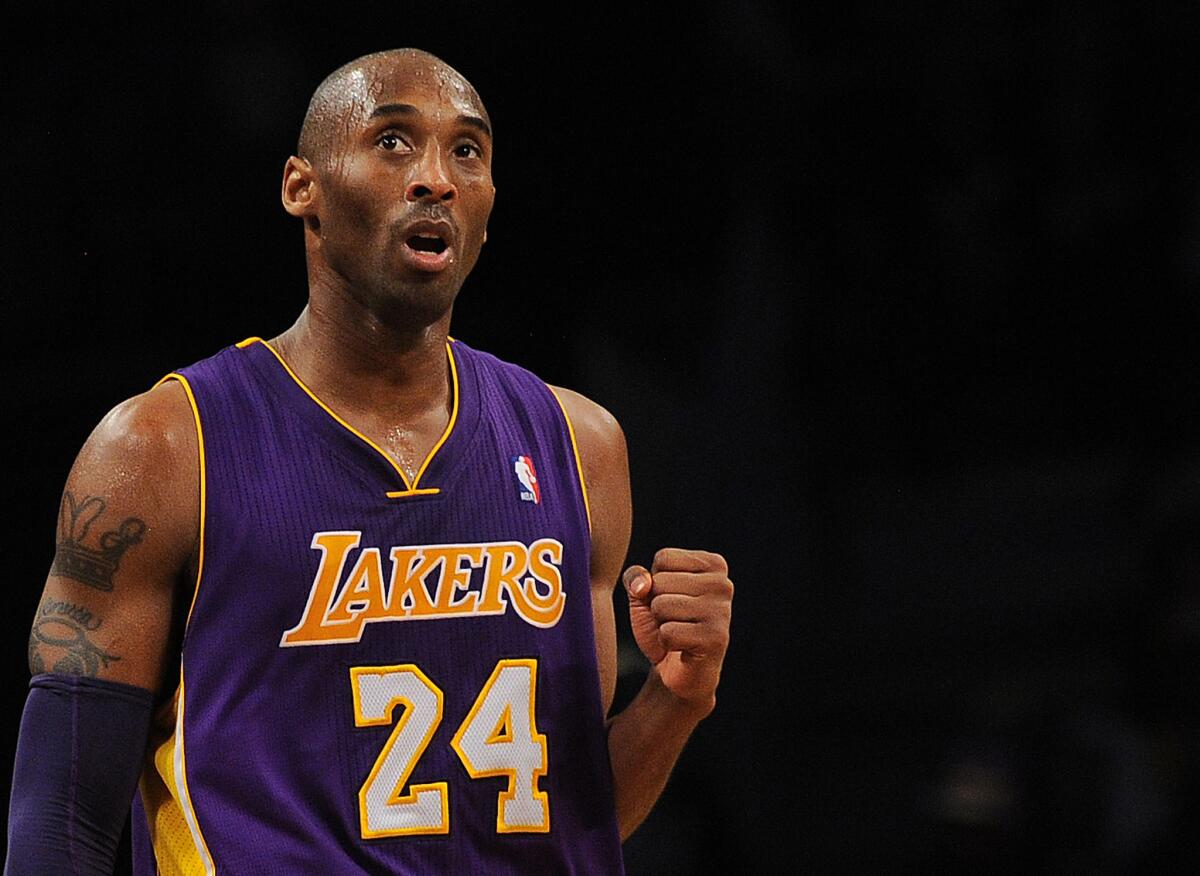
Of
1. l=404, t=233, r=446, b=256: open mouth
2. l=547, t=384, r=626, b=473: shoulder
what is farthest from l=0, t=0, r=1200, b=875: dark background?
l=404, t=233, r=446, b=256: open mouth

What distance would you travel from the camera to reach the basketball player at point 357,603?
1437mm

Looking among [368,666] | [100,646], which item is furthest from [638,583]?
[100,646]

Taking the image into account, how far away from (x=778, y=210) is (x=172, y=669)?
194 centimetres

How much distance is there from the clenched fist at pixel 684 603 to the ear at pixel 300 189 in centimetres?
Result: 44

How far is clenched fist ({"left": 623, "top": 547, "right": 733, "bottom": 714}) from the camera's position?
155 centimetres

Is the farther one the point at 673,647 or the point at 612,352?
the point at 612,352

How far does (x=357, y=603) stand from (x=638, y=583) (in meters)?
0.25

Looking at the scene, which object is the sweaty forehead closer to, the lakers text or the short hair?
the short hair

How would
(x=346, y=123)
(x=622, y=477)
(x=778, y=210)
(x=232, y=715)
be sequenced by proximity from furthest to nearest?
(x=778, y=210), (x=622, y=477), (x=346, y=123), (x=232, y=715)

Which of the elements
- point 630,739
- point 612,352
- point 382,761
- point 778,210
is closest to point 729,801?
point 612,352

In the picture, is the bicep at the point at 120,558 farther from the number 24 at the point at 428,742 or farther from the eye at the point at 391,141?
the eye at the point at 391,141

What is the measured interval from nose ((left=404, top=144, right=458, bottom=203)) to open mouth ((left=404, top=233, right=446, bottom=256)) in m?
0.03

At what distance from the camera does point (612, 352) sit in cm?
300

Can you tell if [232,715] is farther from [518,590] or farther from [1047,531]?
[1047,531]
